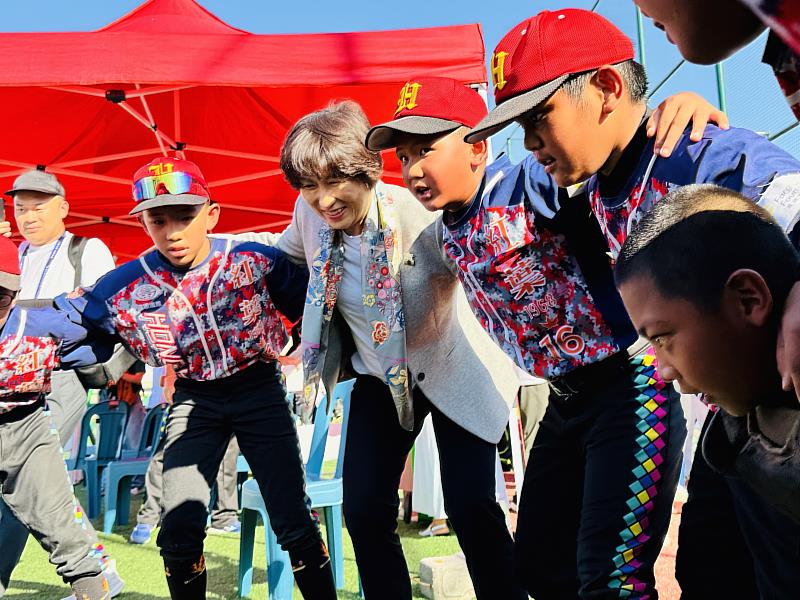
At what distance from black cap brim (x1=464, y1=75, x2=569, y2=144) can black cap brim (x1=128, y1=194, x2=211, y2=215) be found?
156 centimetres

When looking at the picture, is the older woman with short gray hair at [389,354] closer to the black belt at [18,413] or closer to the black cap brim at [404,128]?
the black cap brim at [404,128]

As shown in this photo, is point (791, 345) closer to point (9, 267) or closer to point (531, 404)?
point (9, 267)

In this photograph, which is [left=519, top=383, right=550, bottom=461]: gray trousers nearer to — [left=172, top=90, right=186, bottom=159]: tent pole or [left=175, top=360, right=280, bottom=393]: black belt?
[left=175, top=360, right=280, bottom=393]: black belt

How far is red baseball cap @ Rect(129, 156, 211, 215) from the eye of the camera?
3.05 meters

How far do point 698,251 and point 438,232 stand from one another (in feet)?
4.88

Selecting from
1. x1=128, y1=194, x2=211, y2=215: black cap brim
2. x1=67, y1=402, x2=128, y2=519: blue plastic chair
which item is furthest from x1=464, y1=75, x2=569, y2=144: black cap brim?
x1=67, y1=402, x2=128, y2=519: blue plastic chair

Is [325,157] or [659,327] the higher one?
[325,157]

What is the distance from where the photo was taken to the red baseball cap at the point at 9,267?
337 cm

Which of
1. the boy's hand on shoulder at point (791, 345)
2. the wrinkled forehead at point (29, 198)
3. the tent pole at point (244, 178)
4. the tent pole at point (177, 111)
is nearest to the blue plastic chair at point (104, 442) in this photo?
the wrinkled forehead at point (29, 198)

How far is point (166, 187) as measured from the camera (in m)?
3.11

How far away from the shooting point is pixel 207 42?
A: 5.28 meters

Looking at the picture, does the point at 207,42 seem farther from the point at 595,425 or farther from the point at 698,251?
the point at 698,251

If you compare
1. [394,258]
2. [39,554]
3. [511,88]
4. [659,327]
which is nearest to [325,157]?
[394,258]

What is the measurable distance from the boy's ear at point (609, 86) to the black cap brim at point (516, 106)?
0.28 feet
